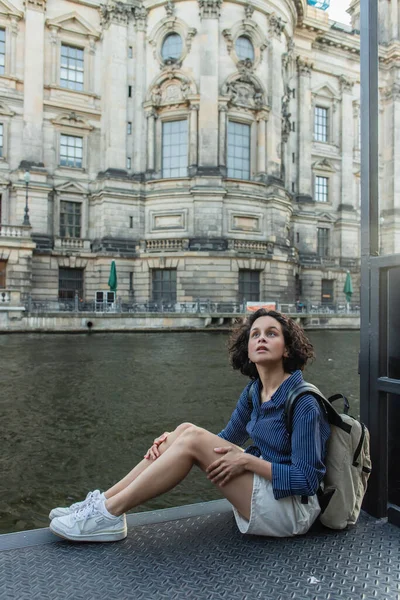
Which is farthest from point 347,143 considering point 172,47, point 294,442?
point 294,442

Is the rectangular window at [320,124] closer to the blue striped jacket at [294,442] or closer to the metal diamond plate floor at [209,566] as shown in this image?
the blue striped jacket at [294,442]

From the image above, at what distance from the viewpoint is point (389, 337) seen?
9.71 ft

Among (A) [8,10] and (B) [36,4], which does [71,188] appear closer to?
(A) [8,10]

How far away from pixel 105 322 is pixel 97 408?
55.2 ft

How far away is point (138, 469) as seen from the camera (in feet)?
9.84

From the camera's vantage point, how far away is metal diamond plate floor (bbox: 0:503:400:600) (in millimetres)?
2303

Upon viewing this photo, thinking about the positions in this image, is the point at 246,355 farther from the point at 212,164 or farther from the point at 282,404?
the point at 212,164

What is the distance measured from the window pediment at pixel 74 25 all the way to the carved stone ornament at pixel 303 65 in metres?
15.4

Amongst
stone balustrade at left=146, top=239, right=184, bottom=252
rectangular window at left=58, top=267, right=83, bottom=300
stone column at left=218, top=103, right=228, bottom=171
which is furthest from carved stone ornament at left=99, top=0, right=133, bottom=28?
rectangular window at left=58, top=267, right=83, bottom=300

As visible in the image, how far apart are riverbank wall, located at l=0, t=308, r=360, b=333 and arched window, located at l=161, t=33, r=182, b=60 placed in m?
16.6

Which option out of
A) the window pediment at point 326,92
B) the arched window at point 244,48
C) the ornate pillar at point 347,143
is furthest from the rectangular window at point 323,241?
the arched window at point 244,48

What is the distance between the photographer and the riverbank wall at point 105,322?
23406 millimetres

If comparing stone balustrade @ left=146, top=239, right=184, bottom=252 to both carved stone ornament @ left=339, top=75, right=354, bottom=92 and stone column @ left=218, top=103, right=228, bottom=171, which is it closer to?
stone column @ left=218, top=103, right=228, bottom=171

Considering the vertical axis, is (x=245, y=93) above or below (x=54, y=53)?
below
